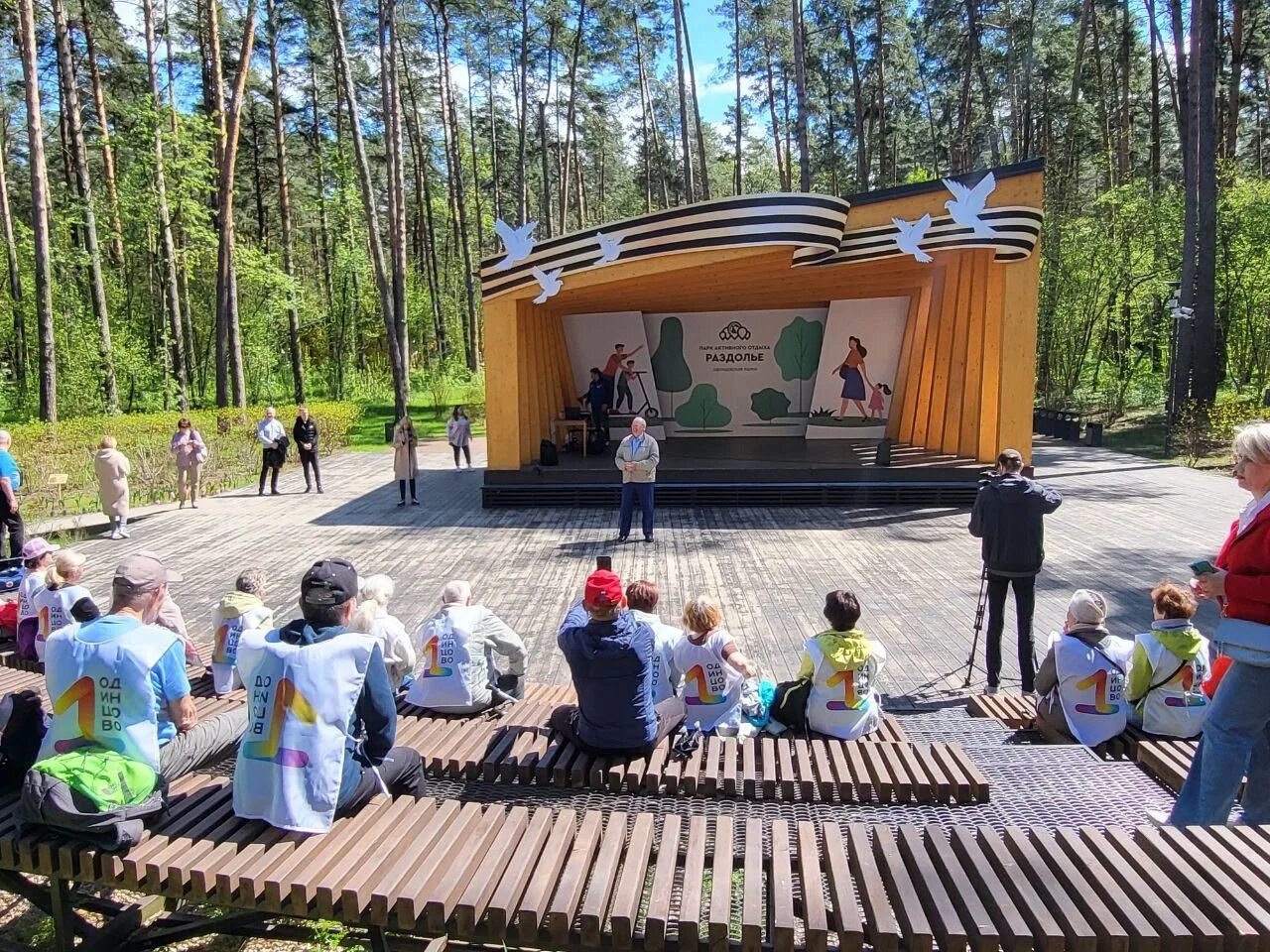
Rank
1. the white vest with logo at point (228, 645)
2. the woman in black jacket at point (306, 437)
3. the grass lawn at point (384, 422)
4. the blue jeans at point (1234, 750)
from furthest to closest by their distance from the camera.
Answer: the grass lawn at point (384, 422) < the woman in black jacket at point (306, 437) < the white vest with logo at point (228, 645) < the blue jeans at point (1234, 750)

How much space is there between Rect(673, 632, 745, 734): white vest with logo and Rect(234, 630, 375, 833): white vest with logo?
5.86 ft

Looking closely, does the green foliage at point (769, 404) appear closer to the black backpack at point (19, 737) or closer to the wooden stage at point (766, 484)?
the wooden stage at point (766, 484)

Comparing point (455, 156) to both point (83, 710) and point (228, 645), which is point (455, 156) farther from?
point (83, 710)

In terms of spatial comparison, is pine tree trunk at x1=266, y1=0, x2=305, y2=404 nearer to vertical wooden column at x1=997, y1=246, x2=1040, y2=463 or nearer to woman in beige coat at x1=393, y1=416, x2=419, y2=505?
woman in beige coat at x1=393, y1=416, x2=419, y2=505

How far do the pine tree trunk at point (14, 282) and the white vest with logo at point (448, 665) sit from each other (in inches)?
925

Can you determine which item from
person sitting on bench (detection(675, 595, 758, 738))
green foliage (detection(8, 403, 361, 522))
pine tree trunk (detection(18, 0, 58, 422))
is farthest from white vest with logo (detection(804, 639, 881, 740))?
pine tree trunk (detection(18, 0, 58, 422))

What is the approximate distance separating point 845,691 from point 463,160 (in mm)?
37840

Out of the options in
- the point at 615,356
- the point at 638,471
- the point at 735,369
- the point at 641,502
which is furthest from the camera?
the point at 735,369

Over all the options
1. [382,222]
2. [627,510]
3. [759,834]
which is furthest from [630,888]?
[382,222]

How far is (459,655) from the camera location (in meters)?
4.23

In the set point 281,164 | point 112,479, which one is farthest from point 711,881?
point 281,164

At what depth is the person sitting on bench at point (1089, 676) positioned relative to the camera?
3.95 meters

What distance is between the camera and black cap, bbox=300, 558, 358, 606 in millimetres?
2646

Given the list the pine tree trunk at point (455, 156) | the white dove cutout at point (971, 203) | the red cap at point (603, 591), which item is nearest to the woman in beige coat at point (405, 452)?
the white dove cutout at point (971, 203)
